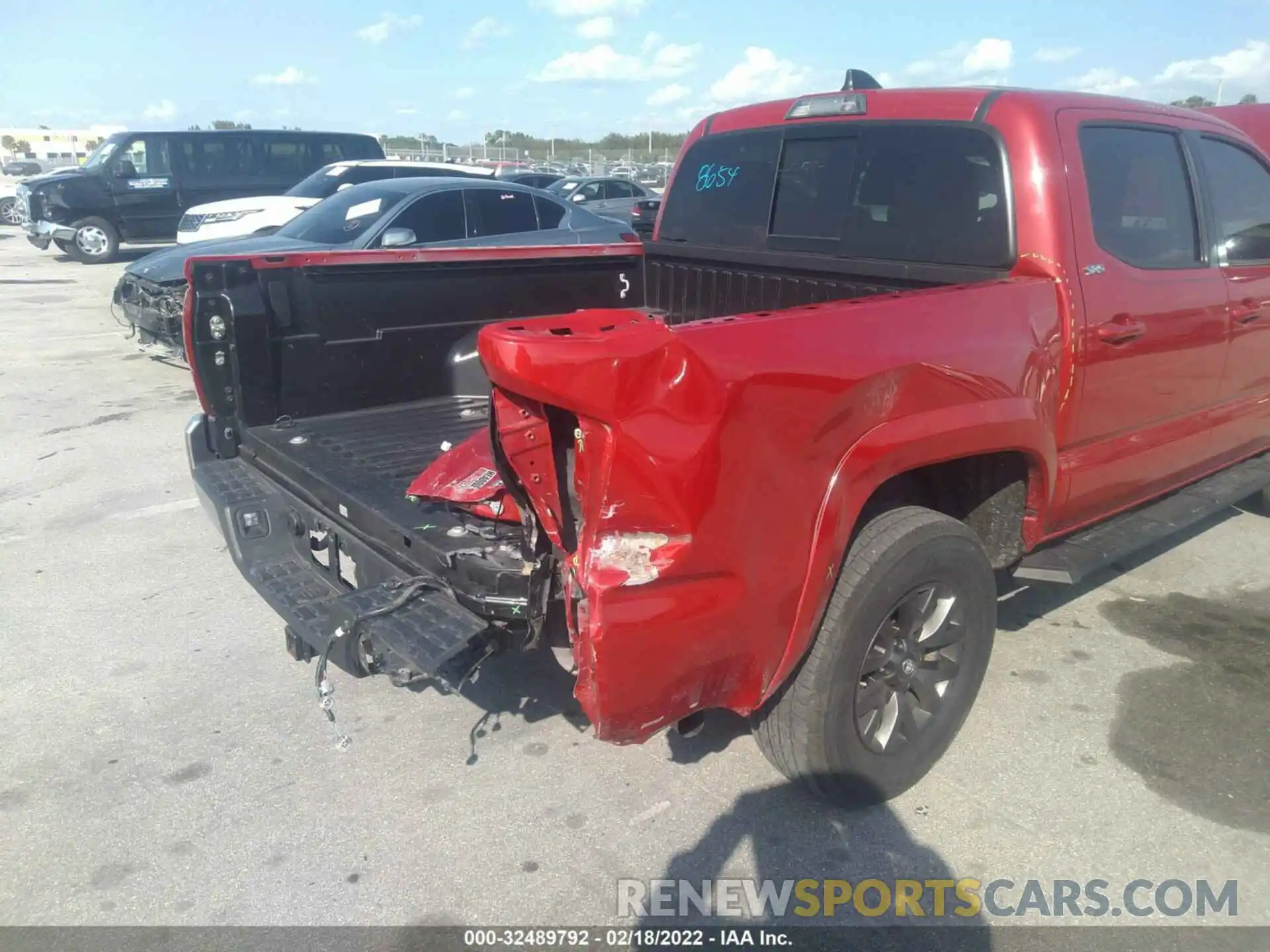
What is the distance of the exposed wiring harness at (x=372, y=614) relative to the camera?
2613mm

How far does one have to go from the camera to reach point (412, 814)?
2.95 meters

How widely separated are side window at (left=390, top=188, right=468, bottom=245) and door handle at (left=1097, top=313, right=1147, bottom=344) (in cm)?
698

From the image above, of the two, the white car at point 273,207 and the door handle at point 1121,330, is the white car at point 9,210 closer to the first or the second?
the white car at point 273,207

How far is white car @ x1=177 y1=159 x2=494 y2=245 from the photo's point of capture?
12797 millimetres

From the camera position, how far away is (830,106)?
12.9 feet

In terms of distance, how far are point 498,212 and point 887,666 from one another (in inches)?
316

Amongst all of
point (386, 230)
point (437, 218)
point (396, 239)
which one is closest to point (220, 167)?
point (437, 218)

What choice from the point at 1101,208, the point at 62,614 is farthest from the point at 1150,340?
the point at 62,614

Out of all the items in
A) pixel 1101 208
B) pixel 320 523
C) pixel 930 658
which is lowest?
pixel 930 658

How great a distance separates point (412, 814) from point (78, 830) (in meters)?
1.00

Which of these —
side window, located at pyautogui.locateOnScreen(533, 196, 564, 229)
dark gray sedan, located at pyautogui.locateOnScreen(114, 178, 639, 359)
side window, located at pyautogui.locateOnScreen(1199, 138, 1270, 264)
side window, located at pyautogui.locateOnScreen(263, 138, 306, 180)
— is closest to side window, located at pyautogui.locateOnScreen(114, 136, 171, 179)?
side window, located at pyautogui.locateOnScreen(263, 138, 306, 180)

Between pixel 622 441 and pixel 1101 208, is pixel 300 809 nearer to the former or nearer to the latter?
pixel 622 441

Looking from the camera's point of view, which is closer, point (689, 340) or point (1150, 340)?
point (689, 340)

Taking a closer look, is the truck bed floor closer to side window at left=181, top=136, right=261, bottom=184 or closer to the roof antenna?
the roof antenna
